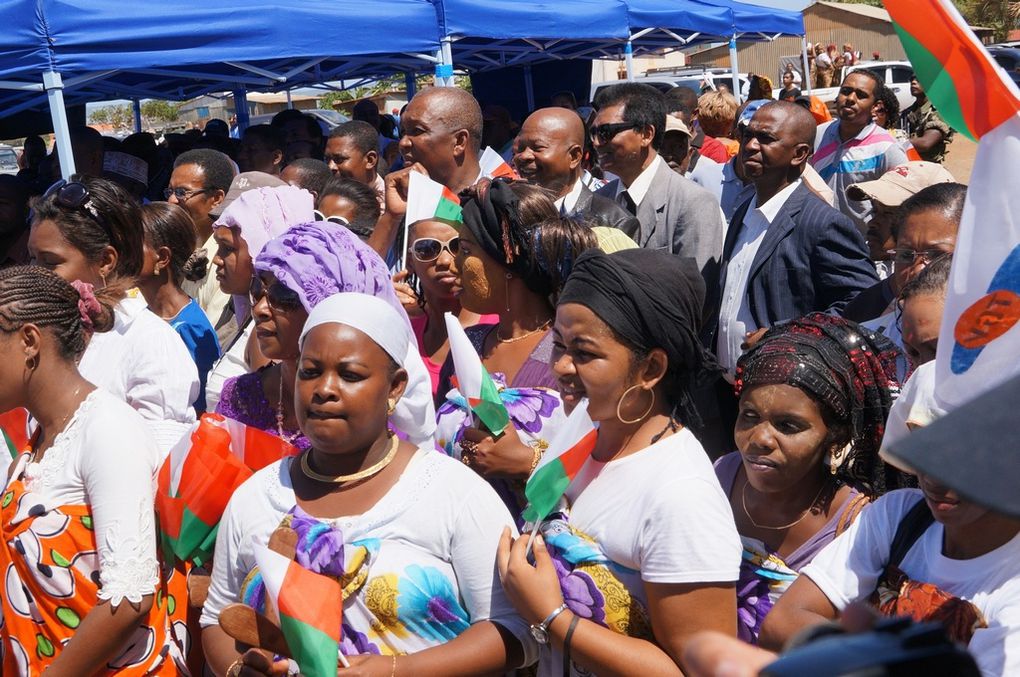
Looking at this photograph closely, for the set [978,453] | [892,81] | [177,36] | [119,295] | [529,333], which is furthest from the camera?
[892,81]

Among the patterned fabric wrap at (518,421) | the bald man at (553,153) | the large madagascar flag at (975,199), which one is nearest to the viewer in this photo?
the large madagascar flag at (975,199)

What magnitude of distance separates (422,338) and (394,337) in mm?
1290

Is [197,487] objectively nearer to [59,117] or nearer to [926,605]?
[926,605]

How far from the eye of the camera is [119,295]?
→ 345cm

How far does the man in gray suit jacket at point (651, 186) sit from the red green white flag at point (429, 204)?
1.24m

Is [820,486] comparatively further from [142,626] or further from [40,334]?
[40,334]

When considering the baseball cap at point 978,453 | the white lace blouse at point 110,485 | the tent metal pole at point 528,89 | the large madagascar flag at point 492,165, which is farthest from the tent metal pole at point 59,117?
the tent metal pole at point 528,89

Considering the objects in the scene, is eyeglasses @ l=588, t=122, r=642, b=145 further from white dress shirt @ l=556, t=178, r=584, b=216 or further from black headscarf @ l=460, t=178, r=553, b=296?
black headscarf @ l=460, t=178, r=553, b=296

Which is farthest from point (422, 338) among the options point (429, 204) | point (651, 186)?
point (651, 186)

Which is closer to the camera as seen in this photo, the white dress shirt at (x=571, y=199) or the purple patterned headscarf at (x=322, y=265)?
the purple patterned headscarf at (x=322, y=265)

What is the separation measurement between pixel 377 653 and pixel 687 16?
12539 mm

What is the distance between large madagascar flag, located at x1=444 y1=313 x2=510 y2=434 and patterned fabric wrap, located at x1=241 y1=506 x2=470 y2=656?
0.54 meters

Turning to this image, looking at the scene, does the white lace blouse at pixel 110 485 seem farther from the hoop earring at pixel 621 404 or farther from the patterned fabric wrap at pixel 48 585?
the hoop earring at pixel 621 404

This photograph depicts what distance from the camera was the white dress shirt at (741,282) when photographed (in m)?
4.52
